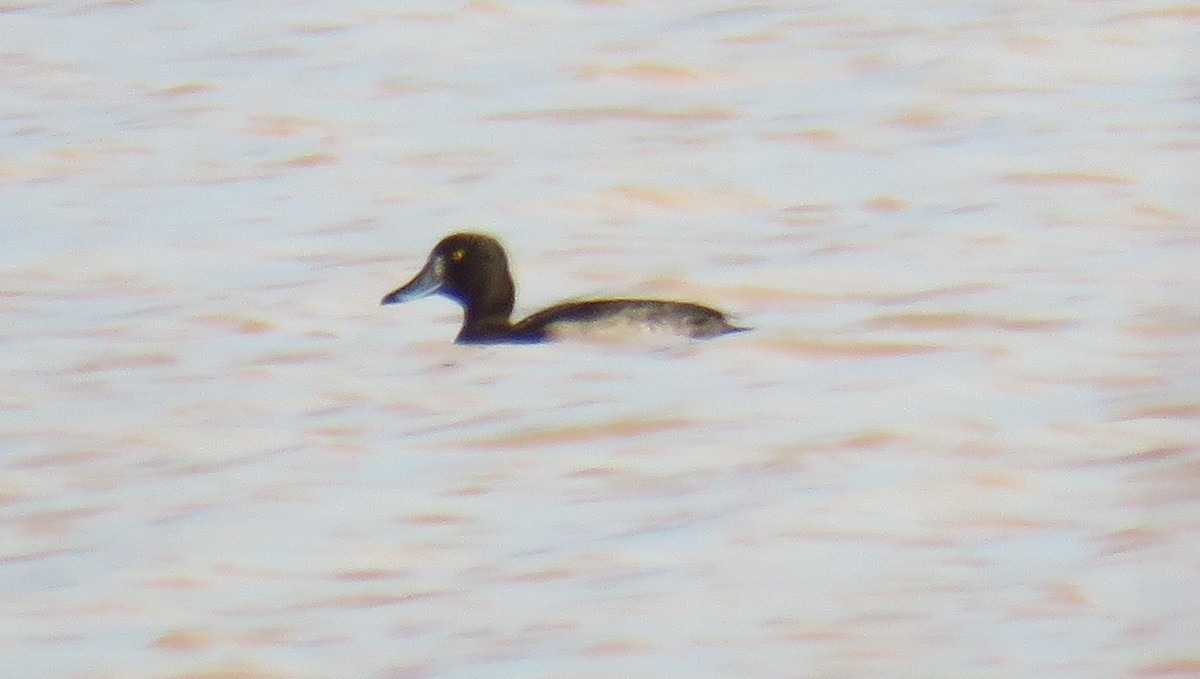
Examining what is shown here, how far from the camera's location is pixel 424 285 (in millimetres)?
10828

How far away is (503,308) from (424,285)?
1.21ft

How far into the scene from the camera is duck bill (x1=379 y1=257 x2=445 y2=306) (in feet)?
35.3

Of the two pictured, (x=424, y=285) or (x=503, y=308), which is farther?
(x=424, y=285)

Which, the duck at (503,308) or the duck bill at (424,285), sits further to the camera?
the duck bill at (424,285)

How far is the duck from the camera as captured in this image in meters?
10.1

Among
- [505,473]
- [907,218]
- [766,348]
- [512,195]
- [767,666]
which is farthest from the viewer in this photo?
[512,195]

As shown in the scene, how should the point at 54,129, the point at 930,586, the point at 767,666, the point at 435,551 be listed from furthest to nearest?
the point at 54,129 → the point at 435,551 → the point at 930,586 → the point at 767,666

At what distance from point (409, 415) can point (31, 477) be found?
1.36 m

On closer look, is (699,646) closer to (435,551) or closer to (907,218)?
(435,551)

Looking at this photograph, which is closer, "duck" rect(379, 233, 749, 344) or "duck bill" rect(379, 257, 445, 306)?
"duck" rect(379, 233, 749, 344)

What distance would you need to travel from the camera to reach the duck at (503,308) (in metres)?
10.1

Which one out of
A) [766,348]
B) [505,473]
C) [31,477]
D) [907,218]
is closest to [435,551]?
[505,473]

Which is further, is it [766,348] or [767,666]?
[766,348]

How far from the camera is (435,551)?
25.0ft
